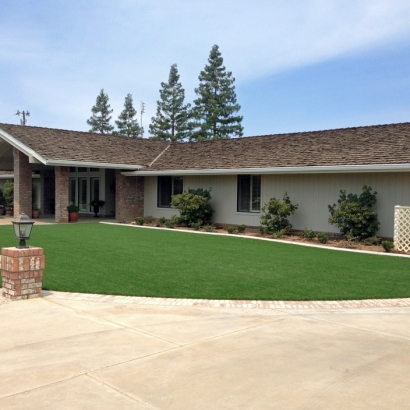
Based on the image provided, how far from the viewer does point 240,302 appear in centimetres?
721

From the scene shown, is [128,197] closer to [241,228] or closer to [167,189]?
[167,189]

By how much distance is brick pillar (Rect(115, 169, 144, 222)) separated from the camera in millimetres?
22575

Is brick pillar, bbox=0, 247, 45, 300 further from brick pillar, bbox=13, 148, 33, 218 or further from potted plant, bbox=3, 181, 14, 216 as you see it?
potted plant, bbox=3, 181, 14, 216

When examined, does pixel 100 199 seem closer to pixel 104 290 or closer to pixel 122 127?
pixel 104 290

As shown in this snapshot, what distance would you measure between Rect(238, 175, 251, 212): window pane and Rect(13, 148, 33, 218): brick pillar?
1029 cm

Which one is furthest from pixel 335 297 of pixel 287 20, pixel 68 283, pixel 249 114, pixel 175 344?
pixel 249 114

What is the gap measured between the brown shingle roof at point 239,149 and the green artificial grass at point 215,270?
421 cm

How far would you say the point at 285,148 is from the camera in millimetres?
19047

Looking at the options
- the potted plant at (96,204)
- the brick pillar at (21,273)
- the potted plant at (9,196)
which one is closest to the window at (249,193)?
the potted plant at (96,204)

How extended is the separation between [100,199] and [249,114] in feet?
89.0

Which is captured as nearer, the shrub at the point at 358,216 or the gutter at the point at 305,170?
the gutter at the point at 305,170

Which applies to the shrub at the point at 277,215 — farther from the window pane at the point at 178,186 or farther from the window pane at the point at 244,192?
the window pane at the point at 178,186

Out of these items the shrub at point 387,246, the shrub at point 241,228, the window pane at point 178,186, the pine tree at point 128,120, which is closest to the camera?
the shrub at point 387,246

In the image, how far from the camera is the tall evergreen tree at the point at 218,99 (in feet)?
160
